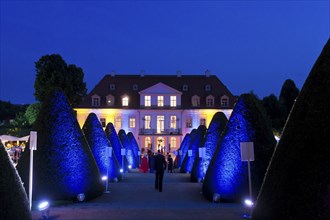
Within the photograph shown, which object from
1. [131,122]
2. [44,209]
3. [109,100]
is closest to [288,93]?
[131,122]

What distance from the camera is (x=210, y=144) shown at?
69.4ft

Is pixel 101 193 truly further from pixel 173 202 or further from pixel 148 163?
pixel 148 163

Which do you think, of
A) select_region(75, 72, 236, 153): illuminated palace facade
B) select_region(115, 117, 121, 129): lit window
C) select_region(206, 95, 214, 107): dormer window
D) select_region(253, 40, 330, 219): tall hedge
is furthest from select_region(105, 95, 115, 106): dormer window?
select_region(253, 40, 330, 219): tall hedge

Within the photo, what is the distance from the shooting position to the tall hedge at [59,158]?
1320cm

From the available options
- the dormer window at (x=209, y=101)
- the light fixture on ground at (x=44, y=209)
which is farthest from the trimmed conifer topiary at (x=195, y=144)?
the dormer window at (x=209, y=101)

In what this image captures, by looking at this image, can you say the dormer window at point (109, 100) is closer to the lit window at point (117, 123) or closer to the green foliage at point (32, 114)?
the lit window at point (117, 123)

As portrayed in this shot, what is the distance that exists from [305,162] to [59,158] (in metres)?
8.79

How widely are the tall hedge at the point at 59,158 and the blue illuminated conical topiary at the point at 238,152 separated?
177 inches

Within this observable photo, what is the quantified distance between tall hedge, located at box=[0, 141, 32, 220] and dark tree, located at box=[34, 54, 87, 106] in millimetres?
51384

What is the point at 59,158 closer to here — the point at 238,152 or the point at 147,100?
the point at 238,152

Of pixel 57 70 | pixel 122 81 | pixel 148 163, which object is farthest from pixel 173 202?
pixel 122 81

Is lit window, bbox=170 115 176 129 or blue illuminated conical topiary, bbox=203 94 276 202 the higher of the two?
lit window, bbox=170 115 176 129

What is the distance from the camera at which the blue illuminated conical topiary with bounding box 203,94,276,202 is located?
13.2m

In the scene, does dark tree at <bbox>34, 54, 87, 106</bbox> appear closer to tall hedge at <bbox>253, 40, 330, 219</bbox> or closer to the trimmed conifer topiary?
the trimmed conifer topiary
